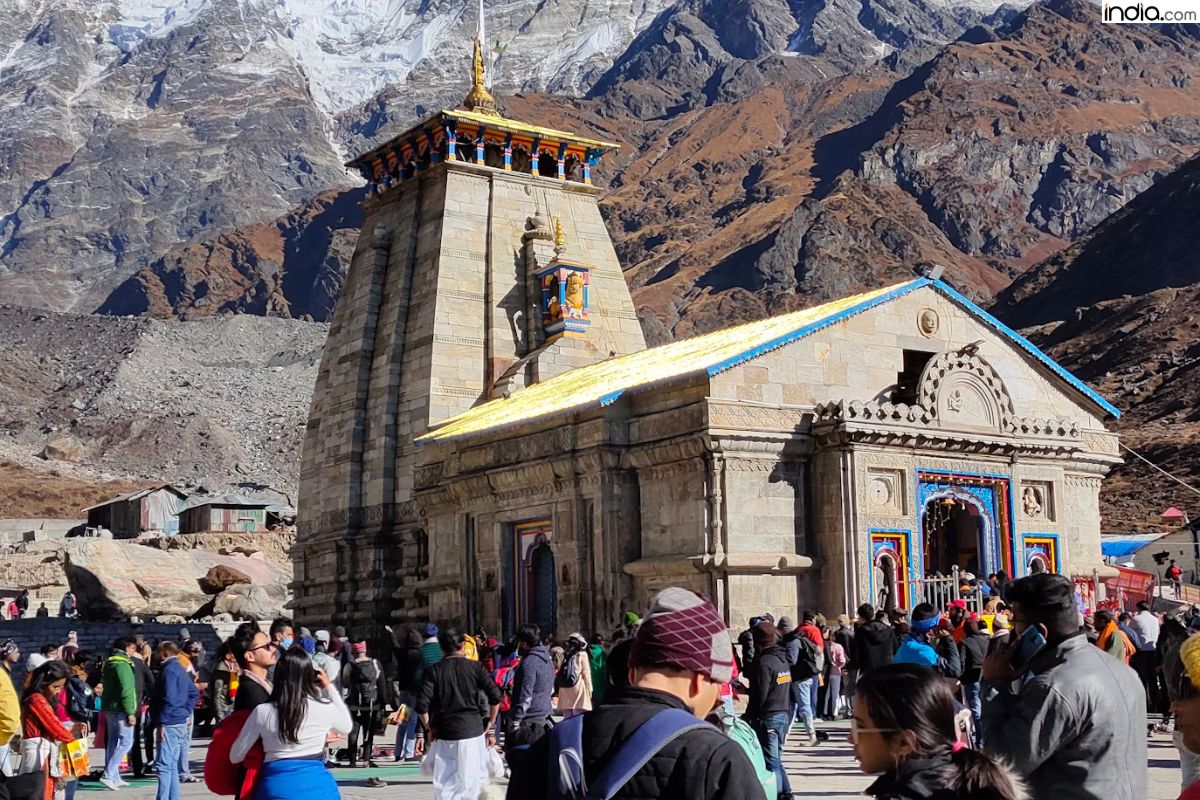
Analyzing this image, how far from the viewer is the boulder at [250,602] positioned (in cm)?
4806

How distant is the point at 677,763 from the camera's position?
4.73m

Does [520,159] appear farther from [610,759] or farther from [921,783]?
[921,783]

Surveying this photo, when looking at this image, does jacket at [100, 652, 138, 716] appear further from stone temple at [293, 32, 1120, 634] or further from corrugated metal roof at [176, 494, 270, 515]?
corrugated metal roof at [176, 494, 270, 515]

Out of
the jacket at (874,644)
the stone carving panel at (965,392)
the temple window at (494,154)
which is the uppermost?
the temple window at (494,154)

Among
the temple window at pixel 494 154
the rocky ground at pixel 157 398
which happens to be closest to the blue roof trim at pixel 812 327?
the temple window at pixel 494 154

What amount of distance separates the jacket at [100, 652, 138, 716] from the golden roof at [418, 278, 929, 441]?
34.1 ft

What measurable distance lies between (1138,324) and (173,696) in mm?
80965

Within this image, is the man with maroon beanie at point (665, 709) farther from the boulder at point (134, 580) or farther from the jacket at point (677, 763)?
the boulder at point (134, 580)

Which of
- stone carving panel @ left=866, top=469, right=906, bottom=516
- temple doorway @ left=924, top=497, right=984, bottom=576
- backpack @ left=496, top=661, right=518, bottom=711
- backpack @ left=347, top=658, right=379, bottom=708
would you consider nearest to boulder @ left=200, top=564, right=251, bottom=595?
temple doorway @ left=924, top=497, right=984, bottom=576

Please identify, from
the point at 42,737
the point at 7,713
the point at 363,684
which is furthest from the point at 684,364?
the point at 7,713

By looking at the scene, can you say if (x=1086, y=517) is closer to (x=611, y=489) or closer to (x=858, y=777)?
(x=611, y=489)

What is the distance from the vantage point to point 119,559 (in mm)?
50625

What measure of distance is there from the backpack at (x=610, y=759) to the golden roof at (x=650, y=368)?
19.7m

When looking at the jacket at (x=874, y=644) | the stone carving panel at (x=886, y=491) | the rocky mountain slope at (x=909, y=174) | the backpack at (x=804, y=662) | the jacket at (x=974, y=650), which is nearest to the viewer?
the jacket at (x=974, y=650)
